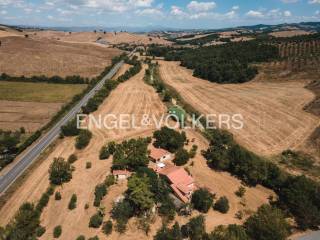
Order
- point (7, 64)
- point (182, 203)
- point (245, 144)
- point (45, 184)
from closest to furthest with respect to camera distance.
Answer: point (182, 203)
point (45, 184)
point (245, 144)
point (7, 64)

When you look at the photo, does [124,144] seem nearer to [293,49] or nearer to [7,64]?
[7,64]

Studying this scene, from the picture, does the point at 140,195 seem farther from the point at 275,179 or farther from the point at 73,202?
the point at 275,179

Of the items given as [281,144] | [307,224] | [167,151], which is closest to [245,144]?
[281,144]

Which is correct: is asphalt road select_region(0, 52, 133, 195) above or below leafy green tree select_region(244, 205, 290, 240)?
below

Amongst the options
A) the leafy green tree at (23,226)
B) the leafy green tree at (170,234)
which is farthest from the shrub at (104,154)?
the leafy green tree at (170,234)

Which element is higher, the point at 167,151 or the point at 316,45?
the point at 316,45

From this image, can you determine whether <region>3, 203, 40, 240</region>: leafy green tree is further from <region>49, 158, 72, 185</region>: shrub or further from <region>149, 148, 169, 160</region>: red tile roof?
<region>149, 148, 169, 160</region>: red tile roof

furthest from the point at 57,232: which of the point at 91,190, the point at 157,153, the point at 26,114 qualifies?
the point at 26,114

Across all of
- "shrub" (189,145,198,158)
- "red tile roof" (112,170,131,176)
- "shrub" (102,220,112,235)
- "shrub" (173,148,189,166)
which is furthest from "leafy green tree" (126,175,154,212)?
"shrub" (189,145,198,158)

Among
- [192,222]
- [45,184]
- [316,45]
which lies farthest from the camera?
[316,45]
